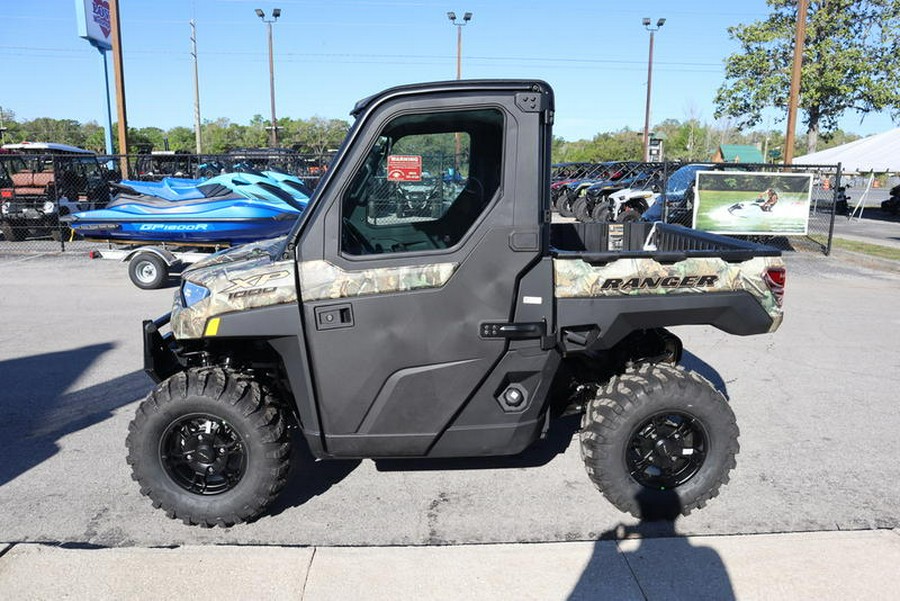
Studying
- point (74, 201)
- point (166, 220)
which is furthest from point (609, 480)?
point (74, 201)

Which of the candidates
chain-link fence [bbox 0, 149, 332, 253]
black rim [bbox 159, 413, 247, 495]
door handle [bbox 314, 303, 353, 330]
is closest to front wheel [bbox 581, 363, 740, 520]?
door handle [bbox 314, 303, 353, 330]

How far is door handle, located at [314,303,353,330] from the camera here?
3.26 meters

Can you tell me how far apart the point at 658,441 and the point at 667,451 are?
2.8 inches

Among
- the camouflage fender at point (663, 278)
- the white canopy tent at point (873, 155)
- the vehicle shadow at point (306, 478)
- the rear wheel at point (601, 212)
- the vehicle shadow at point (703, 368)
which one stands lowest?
the vehicle shadow at point (306, 478)

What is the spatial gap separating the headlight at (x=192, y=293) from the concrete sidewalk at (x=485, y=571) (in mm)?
1198

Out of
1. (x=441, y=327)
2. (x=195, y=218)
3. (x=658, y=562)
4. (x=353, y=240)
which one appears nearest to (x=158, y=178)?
(x=195, y=218)

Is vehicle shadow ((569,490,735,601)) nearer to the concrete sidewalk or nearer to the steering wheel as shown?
the concrete sidewalk

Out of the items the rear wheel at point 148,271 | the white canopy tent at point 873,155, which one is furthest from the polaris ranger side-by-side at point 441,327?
the white canopy tent at point 873,155

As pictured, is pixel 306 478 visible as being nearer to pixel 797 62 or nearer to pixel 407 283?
pixel 407 283

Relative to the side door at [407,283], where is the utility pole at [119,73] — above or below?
above

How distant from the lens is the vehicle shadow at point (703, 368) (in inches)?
239

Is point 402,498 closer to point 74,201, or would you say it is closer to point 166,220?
point 166,220

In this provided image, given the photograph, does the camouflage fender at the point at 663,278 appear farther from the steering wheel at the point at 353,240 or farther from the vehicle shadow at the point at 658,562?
the vehicle shadow at the point at 658,562

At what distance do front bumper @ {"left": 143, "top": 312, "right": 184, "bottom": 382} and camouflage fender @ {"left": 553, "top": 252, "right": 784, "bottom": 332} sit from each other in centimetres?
219
